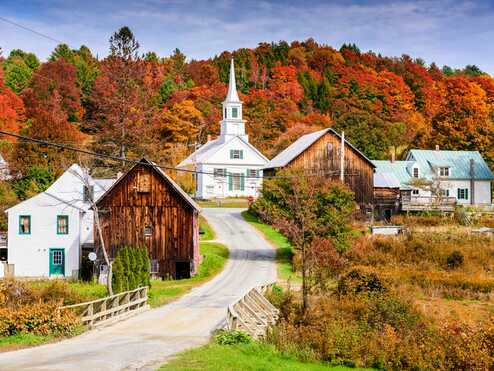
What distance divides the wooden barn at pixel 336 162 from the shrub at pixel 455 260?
17.2 m

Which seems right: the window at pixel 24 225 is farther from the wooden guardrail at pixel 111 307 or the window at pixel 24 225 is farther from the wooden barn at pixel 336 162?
the wooden barn at pixel 336 162

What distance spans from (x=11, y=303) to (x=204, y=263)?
64.3 feet

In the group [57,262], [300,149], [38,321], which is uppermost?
[300,149]

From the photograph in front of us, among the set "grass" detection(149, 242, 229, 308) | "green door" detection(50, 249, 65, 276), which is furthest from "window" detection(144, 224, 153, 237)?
"green door" detection(50, 249, 65, 276)

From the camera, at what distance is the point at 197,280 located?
1594 inches

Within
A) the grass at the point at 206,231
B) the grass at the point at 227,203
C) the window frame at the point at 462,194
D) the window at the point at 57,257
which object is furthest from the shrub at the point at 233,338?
the window frame at the point at 462,194

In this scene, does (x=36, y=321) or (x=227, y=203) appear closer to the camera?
(x=36, y=321)

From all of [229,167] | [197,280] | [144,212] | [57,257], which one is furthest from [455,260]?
[229,167]

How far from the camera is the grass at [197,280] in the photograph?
34.5 metres

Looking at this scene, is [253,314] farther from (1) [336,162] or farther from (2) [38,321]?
(1) [336,162]

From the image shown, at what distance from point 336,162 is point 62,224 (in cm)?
2636

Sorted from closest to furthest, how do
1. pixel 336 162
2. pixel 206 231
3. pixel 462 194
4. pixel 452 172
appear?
pixel 206 231, pixel 336 162, pixel 452 172, pixel 462 194

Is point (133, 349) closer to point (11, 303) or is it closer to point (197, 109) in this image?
point (11, 303)

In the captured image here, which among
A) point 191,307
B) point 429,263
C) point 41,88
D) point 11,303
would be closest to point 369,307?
point 191,307
